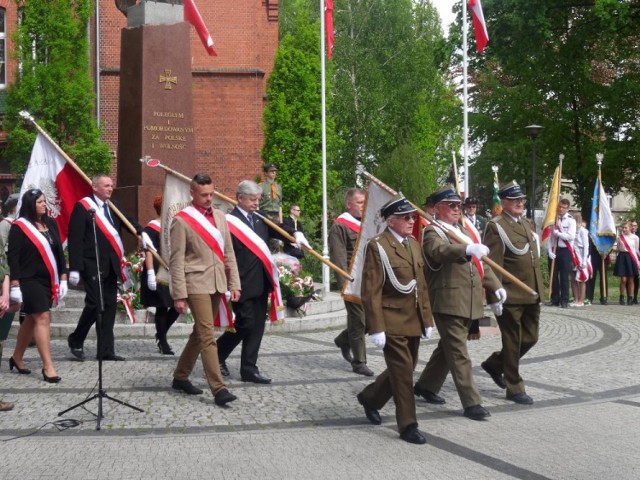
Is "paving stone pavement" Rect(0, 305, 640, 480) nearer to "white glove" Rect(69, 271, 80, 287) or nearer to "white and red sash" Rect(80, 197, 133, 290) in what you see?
"white glove" Rect(69, 271, 80, 287)

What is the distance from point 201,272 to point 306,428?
1.79m

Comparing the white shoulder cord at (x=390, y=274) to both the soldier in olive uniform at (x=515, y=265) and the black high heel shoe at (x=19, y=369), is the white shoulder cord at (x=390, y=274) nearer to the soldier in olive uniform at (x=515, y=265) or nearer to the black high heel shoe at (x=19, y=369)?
the soldier in olive uniform at (x=515, y=265)

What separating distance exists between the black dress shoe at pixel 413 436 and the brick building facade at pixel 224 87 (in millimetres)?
25218

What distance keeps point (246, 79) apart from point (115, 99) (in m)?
4.33

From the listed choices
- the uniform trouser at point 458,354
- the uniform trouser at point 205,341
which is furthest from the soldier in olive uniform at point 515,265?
the uniform trouser at point 205,341

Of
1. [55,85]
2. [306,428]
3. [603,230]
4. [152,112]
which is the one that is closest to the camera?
[306,428]

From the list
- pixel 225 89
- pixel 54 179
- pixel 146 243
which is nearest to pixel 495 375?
pixel 146 243

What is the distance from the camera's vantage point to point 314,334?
46.0 ft

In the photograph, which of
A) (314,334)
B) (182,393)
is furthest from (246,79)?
(182,393)

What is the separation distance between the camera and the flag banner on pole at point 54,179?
10.3m

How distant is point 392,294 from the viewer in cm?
730

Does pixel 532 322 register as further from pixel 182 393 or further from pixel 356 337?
pixel 182 393

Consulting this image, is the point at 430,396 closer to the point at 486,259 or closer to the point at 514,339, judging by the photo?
the point at 514,339

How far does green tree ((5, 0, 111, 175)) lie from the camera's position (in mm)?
26438
